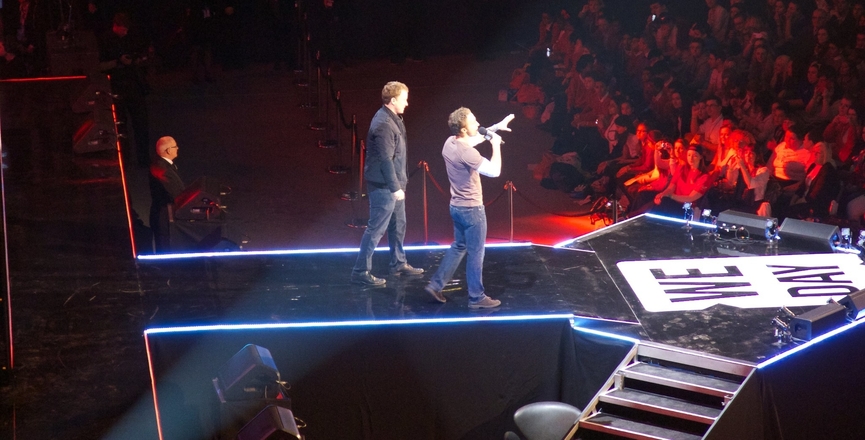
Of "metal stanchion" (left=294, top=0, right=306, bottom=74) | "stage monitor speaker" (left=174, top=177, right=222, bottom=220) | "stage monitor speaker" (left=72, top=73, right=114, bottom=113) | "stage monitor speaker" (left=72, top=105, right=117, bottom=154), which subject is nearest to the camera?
"stage monitor speaker" (left=174, top=177, right=222, bottom=220)

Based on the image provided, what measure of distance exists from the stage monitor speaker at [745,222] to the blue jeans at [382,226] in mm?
2691

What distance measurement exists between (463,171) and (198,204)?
2778mm

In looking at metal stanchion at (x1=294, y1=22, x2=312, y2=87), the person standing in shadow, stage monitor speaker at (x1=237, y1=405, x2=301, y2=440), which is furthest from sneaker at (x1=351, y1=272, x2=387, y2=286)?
metal stanchion at (x1=294, y1=22, x2=312, y2=87)

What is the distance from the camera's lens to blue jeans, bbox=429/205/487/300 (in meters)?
6.39

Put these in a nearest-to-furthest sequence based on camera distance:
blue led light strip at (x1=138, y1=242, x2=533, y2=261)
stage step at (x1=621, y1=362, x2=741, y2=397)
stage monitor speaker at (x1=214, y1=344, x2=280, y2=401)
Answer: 1. stage monitor speaker at (x1=214, y1=344, x2=280, y2=401)
2. stage step at (x1=621, y1=362, x2=741, y2=397)
3. blue led light strip at (x1=138, y1=242, x2=533, y2=261)

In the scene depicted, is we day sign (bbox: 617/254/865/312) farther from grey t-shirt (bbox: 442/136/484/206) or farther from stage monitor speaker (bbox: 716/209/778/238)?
grey t-shirt (bbox: 442/136/484/206)

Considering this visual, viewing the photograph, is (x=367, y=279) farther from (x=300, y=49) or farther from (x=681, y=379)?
(x=300, y=49)

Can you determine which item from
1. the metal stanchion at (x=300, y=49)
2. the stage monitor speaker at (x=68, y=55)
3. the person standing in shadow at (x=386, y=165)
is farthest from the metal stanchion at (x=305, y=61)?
the person standing in shadow at (x=386, y=165)

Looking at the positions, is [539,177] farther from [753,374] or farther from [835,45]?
[753,374]

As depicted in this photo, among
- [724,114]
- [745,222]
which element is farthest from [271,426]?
[724,114]

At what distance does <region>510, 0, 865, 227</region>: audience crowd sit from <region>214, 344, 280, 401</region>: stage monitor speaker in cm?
489

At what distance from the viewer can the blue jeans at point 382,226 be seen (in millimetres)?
6676

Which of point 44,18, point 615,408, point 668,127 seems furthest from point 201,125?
point 615,408

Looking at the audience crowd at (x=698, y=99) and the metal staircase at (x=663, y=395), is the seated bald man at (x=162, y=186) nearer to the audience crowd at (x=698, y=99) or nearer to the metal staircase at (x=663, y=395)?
the audience crowd at (x=698, y=99)
